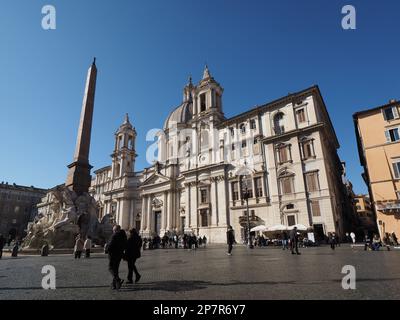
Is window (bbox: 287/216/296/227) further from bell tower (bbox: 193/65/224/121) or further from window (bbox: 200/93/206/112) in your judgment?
window (bbox: 200/93/206/112)

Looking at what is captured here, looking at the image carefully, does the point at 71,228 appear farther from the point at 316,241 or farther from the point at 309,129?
the point at 309,129

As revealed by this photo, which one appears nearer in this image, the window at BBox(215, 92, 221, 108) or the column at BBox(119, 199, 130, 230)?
the window at BBox(215, 92, 221, 108)

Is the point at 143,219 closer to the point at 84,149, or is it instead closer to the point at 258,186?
the point at 258,186

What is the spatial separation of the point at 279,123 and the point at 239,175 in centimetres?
856

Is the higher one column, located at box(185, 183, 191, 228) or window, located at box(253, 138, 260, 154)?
window, located at box(253, 138, 260, 154)

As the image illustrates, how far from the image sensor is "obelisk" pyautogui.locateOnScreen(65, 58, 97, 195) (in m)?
19.3

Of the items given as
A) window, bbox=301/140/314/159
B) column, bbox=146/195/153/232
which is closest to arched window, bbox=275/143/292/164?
window, bbox=301/140/314/159

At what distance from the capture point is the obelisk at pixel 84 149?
19.3 m

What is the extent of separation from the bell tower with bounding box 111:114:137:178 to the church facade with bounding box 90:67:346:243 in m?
2.84

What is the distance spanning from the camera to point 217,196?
35.1 m

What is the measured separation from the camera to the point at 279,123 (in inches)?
1265

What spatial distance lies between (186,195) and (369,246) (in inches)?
1035

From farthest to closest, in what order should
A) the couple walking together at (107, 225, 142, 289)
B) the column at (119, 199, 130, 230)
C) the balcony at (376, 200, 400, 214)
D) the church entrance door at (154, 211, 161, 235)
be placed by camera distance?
the column at (119, 199, 130, 230), the church entrance door at (154, 211, 161, 235), the balcony at (376, 200, 400, 214), the couple walking together at (107, 225, 142, 289)

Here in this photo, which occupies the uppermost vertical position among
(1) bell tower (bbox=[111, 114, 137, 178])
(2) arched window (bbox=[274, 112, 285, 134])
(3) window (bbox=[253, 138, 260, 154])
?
(1) bell tower (bbox=[111, 114, 137, 178])
